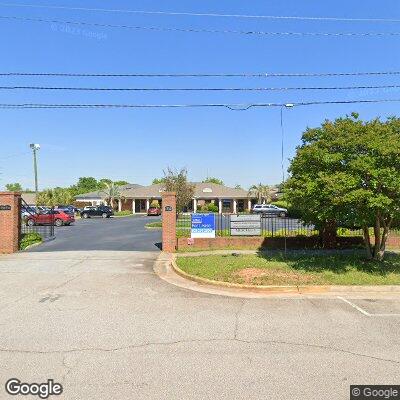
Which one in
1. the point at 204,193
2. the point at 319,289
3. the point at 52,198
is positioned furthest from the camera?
the point at 52,198

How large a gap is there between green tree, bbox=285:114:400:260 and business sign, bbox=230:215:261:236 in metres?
5.32

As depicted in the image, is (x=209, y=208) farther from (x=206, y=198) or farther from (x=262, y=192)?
(x=262, y=192)

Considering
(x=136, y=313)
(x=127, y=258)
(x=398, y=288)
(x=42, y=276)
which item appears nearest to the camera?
(x=136, y=313)

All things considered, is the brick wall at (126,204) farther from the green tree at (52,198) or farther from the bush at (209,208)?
the bush at (209,208)

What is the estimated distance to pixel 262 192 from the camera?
6469 centimetres

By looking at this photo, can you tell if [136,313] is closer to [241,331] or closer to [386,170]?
[241,331]

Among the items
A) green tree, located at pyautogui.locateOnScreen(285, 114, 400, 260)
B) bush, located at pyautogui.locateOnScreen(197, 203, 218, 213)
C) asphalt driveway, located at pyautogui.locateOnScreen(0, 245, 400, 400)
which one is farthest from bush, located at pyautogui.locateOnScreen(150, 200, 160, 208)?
asphalt driveway, located at pyautogui.locateOnScreen(0, 245, 400, 400)

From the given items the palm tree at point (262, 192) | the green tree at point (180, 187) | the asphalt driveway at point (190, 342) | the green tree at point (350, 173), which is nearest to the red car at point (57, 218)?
the green tree at point (180, 187)

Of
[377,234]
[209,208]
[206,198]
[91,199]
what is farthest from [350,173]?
[91,199]

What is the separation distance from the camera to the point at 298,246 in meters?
17.4

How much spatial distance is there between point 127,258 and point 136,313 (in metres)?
7.79

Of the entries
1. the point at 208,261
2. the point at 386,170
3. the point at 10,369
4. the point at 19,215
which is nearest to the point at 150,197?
the point at 19,215

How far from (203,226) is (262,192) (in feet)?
157

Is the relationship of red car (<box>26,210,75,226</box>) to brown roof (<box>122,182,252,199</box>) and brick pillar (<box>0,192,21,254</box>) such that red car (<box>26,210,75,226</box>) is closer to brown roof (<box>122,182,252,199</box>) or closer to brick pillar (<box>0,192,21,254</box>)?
brick pillar (<box>0,192,21,254</box>)
